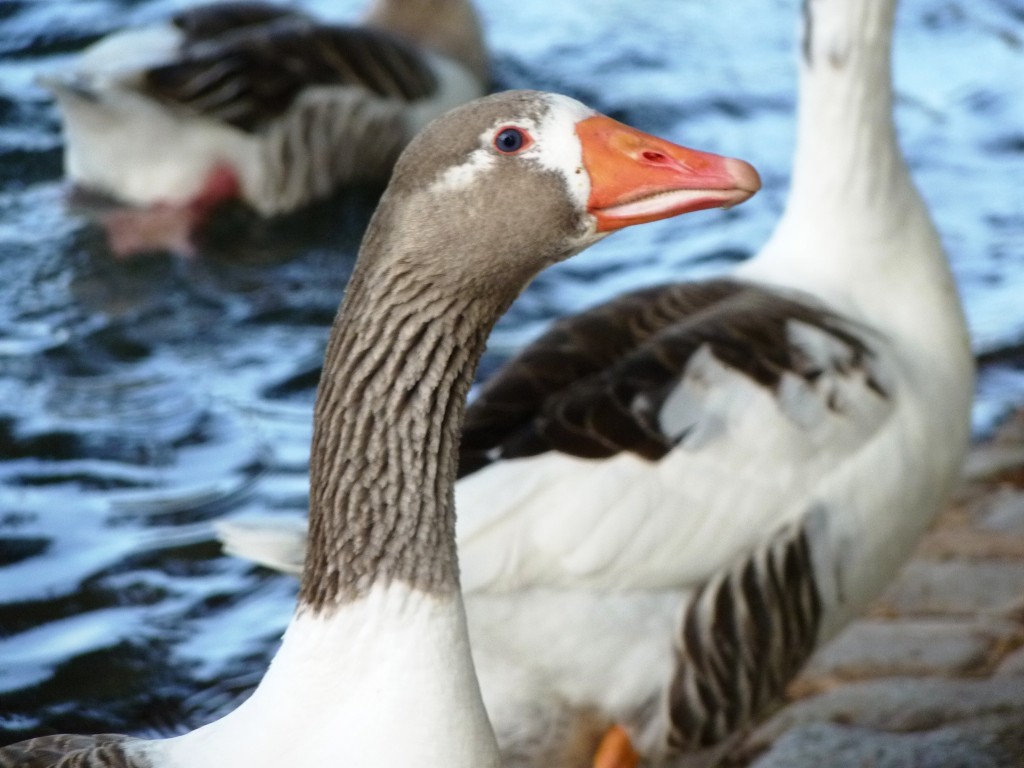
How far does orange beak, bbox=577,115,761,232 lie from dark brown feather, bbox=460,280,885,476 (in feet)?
3.68

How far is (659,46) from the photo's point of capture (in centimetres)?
833

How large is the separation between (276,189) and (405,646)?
16.6ft

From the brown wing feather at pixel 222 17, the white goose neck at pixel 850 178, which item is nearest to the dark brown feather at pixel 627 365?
the white goose neck at pixel 850 178

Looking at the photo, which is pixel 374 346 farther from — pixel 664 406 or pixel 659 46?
pixel 659 46

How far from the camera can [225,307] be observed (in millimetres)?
6191

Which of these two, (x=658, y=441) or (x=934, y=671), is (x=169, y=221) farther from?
(x=934, y=671)

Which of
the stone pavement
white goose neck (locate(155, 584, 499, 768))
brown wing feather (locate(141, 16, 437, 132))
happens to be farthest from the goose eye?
brown wing feather (locate(141, 16, 437, 132))

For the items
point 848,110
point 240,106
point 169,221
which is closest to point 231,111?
point 240,106

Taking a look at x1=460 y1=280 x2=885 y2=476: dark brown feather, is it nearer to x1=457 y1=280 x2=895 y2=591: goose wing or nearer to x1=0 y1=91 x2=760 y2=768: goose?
x1=457 y1=280 x2=895 y2=591: goose wing

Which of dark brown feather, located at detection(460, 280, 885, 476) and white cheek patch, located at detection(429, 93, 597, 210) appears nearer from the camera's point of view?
white cheek patch, located at detection(429, 93, 597, 210)

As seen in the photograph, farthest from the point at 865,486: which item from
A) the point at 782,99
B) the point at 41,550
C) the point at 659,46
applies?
the point at 659,46

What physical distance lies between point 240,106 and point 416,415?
15.4 ft

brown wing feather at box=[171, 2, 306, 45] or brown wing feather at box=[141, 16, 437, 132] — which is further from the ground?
brown wing feather at box=[171, 2, 306, 45]

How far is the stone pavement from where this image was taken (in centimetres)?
368
